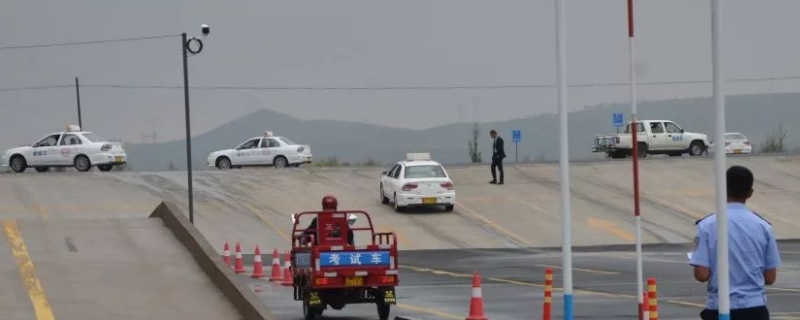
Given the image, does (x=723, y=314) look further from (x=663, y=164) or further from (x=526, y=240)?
(x=663, y=164)

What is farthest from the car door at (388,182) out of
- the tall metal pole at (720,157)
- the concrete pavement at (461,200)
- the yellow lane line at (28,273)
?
the tall metal pole at (720,157)

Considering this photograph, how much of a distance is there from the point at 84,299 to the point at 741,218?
9.79 m

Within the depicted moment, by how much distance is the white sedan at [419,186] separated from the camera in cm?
4047

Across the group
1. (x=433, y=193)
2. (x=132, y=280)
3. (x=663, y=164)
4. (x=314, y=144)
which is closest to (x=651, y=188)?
(x=663, y=164)

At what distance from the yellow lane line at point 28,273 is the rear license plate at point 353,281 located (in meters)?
3.69

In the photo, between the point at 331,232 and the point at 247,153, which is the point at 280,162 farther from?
the point at 331,232

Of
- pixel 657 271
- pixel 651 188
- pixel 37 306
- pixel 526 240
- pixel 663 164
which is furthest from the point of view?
pixel 663 164

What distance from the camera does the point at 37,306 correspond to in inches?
618

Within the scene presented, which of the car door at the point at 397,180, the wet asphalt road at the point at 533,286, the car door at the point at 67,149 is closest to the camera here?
the wet asphalt road at the point at 533,286

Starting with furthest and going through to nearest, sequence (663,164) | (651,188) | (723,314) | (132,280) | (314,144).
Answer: (314,144) → (663,164) → (651,188) → (132,280) → (723,314)

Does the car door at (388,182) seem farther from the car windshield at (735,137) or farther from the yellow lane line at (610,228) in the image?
the car windshield at (735,137)

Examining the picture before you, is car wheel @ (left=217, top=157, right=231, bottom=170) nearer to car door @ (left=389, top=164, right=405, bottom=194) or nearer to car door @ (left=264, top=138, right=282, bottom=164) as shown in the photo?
car door @ (left=264, top=138, right=282, bottom=164)

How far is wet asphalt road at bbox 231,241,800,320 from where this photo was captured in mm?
19050

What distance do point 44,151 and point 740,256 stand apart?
4372cm
